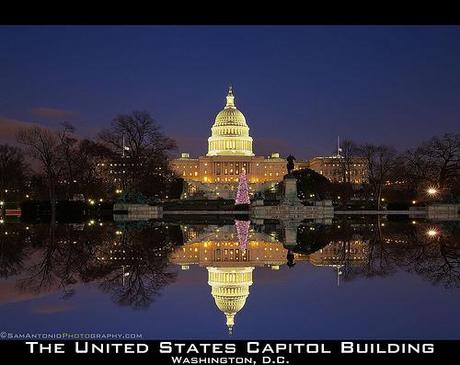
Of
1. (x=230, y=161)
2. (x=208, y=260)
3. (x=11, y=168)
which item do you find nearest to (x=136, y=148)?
(x=11, y=168)

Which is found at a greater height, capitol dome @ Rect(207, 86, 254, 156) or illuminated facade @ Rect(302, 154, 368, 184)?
capitol dome @ Rect(207, 86, 254, 156)

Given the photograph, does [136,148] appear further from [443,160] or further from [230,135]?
[230,135]

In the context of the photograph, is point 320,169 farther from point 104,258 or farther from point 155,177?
point 104,258

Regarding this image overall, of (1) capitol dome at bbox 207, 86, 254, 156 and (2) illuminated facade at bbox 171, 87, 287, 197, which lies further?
(1) capitol dome at bbox 207, 86, 254, 156

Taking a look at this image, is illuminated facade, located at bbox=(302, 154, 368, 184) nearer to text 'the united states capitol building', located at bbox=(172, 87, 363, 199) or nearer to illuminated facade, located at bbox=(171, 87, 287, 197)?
text 'the united states capitol building', located at bbox=(172, 87, 363, 199)

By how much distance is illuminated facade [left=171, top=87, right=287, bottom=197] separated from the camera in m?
145

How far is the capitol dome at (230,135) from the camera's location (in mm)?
147375

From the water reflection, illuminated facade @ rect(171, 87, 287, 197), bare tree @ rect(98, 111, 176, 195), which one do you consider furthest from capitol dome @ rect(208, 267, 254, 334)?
illuminated facade @ rect(171, 87, 287, 197)

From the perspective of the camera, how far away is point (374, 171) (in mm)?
75188

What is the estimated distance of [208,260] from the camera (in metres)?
17.4

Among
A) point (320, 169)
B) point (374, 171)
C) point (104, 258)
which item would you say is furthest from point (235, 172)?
point (104, 258)
